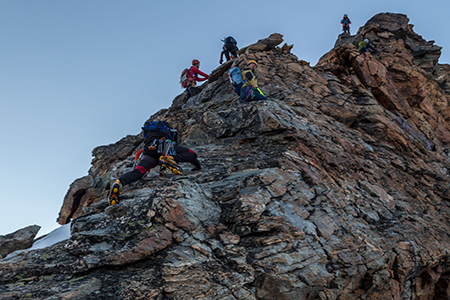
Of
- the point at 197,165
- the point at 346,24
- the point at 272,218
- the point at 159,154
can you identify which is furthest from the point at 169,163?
the point at 346,24

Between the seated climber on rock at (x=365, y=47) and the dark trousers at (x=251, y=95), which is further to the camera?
the seated climber on rock at (x=365, y=47)

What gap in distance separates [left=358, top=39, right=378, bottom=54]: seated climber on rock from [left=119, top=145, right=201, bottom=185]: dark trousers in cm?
2108

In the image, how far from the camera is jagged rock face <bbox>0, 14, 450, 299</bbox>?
5.84m

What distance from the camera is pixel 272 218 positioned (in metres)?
7.37

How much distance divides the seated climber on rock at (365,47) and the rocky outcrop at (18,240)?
2532 cm

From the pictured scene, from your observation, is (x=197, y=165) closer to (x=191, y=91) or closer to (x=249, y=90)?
(x=249, y=90)

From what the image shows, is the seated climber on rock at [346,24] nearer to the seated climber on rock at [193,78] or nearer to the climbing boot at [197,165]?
the seated climber on rock at [193,78]

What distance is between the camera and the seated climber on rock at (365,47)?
25.3m

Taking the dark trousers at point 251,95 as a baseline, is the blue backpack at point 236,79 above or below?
above

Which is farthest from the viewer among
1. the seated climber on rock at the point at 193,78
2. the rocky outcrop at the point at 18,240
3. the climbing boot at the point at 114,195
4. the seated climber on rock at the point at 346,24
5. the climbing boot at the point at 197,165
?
the seated climber on rock at the point at 346,24

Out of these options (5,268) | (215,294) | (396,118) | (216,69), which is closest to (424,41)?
(396,118)

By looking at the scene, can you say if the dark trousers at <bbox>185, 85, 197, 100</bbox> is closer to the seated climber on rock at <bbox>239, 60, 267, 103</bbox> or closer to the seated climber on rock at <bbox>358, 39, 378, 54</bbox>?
the seated climber on rock at <bbox>239, 60, 267, 103</bbox>

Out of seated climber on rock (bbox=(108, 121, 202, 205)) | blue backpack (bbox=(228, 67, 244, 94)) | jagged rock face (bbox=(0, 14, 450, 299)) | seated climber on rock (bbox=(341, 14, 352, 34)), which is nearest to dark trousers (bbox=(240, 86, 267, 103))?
blue backpack (bbox=(228, 67, 244, 94))

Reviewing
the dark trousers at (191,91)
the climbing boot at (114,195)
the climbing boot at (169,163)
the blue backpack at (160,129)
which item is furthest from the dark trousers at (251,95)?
the climbing boot at (114,195)
